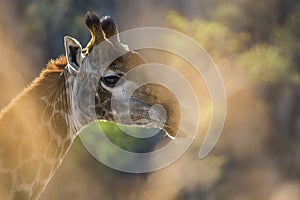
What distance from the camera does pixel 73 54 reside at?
177 inches

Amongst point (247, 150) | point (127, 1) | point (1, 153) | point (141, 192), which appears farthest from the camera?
point (127, 1)

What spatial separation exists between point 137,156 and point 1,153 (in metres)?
7.32

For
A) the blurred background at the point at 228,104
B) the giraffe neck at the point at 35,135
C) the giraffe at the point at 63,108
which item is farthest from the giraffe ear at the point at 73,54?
the blurred background at the point at 228,104

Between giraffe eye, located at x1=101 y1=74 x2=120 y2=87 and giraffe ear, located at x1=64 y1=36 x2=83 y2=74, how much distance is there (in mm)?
155

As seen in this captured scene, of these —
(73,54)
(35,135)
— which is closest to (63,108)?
(35,135)

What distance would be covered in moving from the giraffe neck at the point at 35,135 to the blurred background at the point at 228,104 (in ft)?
18.5

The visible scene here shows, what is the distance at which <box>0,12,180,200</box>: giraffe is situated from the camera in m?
4.39

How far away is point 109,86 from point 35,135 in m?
0.48

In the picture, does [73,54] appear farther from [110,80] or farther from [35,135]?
[35,135]

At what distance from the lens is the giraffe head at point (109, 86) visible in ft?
14.5

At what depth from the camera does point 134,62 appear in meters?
4.50

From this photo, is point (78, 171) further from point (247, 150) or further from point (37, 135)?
point (37, 135)

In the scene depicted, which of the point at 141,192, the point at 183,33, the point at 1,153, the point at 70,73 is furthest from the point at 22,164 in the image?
the point at 183,33

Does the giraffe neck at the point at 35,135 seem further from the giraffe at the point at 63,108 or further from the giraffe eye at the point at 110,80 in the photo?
the giraffe eye at the point at 110,80
